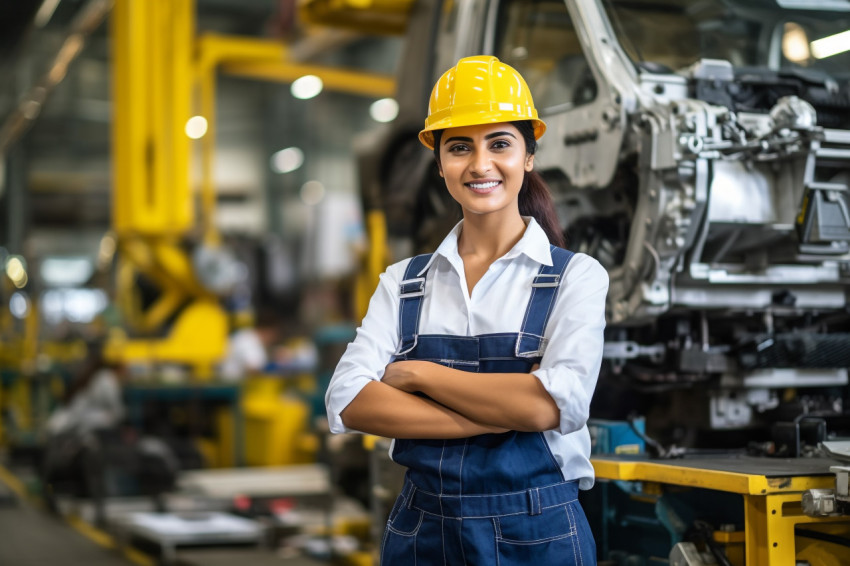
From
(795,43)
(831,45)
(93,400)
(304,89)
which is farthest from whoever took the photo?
(304,89)

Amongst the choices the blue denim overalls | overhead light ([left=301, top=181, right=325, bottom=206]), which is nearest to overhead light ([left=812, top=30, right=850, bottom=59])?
the blue denim overalls

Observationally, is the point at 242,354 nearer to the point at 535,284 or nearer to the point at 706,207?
the point at 706,207

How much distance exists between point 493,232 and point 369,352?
1.20 feet

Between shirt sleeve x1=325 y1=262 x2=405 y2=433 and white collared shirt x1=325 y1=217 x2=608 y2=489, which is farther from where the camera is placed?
shirt sleeve x1=325 y1=262 x2=405 y2=433

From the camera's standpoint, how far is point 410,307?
222 cm

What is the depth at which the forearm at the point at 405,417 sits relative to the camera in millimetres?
2037

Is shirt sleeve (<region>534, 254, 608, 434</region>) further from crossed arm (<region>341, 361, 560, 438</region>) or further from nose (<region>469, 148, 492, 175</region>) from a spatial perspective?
nose (<region>469, 148, 492, 175</region>)

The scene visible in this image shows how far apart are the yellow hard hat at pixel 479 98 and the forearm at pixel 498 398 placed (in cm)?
51

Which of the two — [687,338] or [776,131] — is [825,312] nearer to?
[687,338]

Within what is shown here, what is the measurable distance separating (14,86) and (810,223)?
720cm

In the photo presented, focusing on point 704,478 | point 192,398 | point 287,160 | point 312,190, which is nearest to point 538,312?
point 704,478

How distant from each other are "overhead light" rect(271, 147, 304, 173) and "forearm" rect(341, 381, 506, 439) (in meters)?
23.0

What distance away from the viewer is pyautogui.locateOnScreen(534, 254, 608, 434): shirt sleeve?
196 cm

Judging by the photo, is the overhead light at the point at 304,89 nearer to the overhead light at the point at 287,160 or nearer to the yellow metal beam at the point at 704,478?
the overhead light at the point at 287,160
